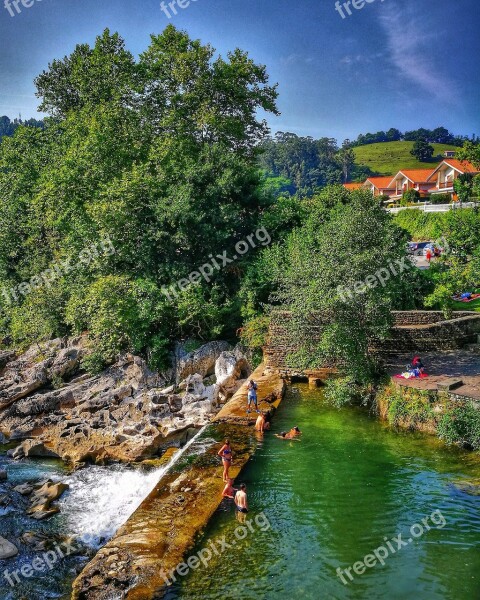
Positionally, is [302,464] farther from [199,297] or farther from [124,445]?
[199,297]

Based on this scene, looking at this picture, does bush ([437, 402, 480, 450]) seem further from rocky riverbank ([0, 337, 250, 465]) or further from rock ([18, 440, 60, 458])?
rock ([18, 440, 60, 458])

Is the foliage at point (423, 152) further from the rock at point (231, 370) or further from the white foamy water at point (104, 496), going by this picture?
the white foamy water at point (104, 496)

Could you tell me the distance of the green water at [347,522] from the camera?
9961 mm

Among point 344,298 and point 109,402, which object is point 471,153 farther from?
point 109,402

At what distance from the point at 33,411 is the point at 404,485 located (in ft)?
59.0

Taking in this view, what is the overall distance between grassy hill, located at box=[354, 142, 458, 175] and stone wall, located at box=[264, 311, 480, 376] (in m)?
94.7

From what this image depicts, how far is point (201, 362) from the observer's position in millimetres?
25469

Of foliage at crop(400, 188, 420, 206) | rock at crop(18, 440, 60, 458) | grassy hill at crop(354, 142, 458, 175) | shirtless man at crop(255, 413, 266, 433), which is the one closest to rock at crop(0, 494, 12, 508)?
rock at crop(18, 440, 60, 458)

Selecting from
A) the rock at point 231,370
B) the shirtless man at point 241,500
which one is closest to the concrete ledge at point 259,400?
the rock at point 231,370

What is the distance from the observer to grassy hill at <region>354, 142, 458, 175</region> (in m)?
113

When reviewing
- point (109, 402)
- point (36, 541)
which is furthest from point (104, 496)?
point (109, 402)

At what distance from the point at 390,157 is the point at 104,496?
121 meters

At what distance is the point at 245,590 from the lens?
9.84m

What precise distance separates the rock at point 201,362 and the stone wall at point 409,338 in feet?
11.2
